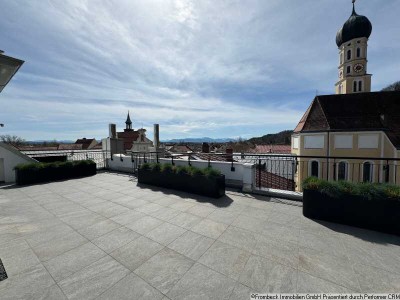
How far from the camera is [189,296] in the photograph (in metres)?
2.01

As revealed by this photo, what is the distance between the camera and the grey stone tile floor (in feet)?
7.02

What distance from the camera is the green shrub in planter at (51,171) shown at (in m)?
7.51

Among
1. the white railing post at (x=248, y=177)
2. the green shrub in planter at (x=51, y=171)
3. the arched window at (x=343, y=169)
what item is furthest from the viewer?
the arched window at (x=343, y=169)

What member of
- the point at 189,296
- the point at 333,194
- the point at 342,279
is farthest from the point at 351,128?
the point at 189,296

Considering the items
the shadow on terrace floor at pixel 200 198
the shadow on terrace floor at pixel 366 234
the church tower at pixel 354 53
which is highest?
the church tower at pixel 354 53

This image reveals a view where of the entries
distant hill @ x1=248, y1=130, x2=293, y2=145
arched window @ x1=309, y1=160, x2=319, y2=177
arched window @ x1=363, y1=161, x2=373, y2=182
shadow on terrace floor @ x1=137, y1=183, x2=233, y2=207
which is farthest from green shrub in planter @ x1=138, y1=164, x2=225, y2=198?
distant hill @ x1=248, y1=130, x2=293, y2=145

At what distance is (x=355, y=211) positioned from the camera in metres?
3.44

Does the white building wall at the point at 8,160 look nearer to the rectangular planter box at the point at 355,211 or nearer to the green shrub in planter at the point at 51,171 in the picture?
the green shrub in planter at the point at 51,171

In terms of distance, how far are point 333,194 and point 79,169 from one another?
10.2 m

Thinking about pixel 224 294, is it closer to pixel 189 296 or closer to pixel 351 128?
pixel 189 296

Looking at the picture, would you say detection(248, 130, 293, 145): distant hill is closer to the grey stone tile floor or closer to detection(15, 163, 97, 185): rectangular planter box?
detection(15, 163, 97, 185): rectangular planter box

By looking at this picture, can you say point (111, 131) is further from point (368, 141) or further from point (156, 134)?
point (368, 141)

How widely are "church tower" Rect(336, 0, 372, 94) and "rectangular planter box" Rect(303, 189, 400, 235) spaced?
40299mm

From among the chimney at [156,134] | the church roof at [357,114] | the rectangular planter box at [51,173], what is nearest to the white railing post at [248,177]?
the chimney at [156,134]
